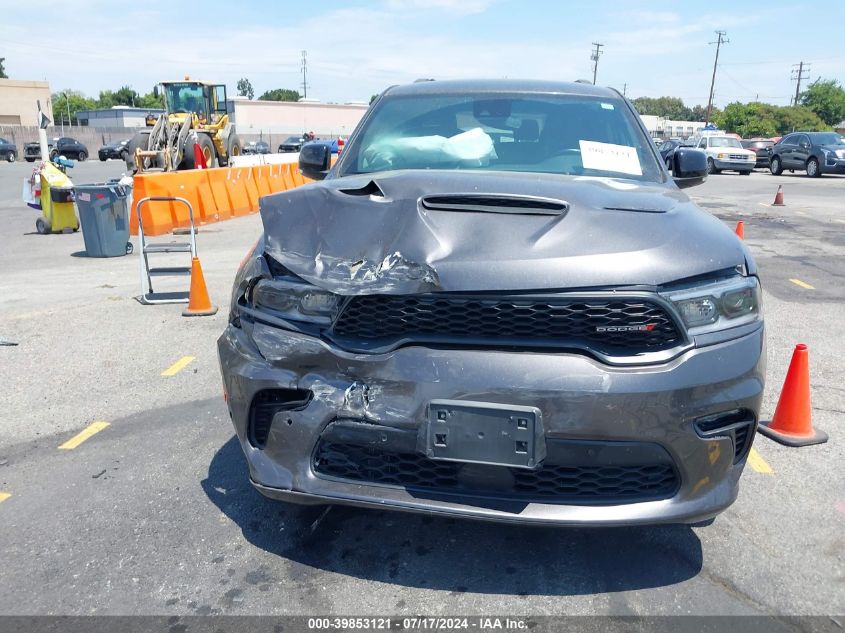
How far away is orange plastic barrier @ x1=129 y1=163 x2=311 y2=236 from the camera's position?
1152 centimetres

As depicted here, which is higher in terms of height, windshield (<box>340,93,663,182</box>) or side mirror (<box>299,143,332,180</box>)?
windshield (<box>340,93,663,182</box>)

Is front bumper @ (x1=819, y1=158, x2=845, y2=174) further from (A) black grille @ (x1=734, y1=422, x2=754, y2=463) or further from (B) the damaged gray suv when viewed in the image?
(A) black grille @ (x1=734, y1=422, x2=754, y2=463)

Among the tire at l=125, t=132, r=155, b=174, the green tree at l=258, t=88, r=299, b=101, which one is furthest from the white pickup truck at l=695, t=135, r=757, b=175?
the green tree at l=258, t=88, r=299, b=101

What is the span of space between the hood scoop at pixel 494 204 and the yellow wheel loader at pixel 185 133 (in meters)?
16.7

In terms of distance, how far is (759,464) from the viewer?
3.77 metres

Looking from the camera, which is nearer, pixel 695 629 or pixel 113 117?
pixel 695 629

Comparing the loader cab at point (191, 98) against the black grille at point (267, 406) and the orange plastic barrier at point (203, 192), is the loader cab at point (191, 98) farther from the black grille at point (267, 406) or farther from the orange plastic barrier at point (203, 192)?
the black grille at point (267, 406)

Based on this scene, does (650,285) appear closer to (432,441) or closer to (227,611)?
(432,441)

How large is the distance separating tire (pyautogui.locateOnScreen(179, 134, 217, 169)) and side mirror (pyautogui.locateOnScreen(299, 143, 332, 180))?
15.3m

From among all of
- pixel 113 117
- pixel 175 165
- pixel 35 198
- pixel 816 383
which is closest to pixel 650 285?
pixel 816 383

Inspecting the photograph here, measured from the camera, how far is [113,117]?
85.0 meters

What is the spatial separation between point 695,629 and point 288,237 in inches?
79.5

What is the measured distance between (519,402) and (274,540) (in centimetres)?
133

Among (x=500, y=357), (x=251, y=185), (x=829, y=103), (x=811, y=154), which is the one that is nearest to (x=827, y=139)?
(x=811, y=154)
